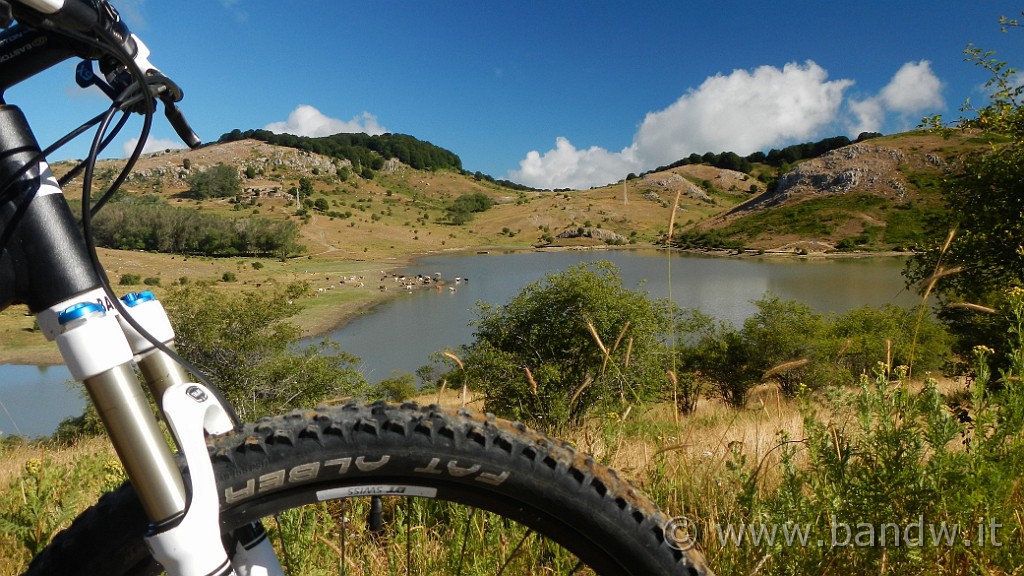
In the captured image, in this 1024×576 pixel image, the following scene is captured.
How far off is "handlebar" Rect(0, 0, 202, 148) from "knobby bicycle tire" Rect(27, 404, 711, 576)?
71 cm

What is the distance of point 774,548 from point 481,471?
103 centimetres

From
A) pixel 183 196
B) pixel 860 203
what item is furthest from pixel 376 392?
pixel 183 196

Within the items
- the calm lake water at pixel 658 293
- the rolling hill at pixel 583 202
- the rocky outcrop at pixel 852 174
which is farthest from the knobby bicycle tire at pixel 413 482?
the rocky outcrop at pixel 852 174

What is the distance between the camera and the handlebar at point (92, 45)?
3.23 feet

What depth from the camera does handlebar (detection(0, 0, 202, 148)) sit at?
3.23 feet

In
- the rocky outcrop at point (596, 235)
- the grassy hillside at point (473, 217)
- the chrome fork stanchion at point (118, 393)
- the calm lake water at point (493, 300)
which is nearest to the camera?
the chrome fork stanchion at point (118, 393)

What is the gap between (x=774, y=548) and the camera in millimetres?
1633

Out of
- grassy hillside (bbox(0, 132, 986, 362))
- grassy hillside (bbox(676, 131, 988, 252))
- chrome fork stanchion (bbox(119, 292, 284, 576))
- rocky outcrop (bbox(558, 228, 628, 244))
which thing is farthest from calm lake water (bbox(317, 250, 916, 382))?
chrome fork stanchion (bbox(119, 292, 284, 576))

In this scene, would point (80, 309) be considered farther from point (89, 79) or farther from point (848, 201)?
point (848, 201)

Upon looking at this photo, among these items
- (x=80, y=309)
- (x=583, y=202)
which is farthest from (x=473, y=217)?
(x=80, y=309)

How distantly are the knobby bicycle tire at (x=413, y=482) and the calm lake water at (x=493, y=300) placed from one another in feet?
69.7

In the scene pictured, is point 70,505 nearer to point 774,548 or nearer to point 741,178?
point 774,548

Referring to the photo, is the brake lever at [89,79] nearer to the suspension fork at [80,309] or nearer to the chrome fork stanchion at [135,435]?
the suspension fork at [80,309]

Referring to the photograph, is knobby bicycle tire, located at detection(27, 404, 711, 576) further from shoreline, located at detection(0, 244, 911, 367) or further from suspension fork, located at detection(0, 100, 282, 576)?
shoreline, located at detection(0, 244, 911, 367)
